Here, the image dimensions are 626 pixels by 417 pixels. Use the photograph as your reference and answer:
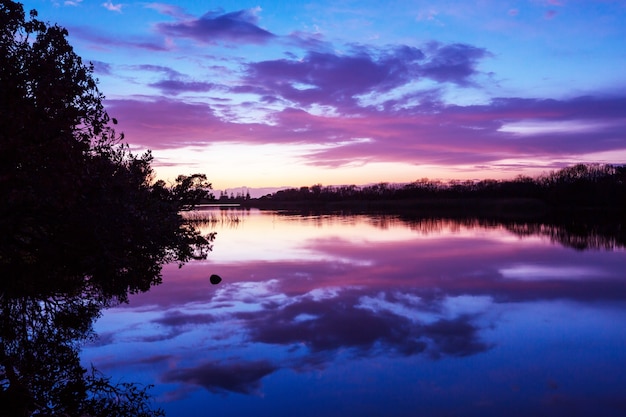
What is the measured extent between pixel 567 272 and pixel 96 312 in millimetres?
26508

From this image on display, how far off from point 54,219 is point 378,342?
33.4 ft

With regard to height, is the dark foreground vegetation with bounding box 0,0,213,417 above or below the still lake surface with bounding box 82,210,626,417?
above

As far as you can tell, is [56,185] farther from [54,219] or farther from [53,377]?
[53,377]

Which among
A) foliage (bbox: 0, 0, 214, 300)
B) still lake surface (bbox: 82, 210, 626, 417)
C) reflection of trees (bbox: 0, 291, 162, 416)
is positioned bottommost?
still lake surface (bbox: 82, 210, 626, 417)

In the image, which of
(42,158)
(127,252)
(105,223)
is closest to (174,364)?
(127,252)

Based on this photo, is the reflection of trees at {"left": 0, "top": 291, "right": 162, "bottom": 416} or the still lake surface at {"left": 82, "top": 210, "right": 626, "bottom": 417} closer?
the reflection of trees at {"left": 0, "top": 291, "right": 162, "bottom": 416}

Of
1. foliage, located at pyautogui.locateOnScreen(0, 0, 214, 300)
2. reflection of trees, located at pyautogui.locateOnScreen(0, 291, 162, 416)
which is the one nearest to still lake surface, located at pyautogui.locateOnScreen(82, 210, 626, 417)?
reflection of trees, located at pyautogui.locateOnScreen(0, 291, 162, 416)

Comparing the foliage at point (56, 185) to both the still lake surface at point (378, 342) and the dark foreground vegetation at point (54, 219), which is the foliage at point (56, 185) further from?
the still lake surface at point (378, 342)

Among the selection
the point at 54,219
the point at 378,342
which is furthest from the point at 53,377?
the point at 378,342

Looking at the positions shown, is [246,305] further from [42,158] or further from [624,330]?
[624,330]

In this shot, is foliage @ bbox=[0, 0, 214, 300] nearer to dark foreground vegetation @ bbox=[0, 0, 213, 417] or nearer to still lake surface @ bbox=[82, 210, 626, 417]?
dark foreground vegetation @ bbox=[0, 0, 213, 417]

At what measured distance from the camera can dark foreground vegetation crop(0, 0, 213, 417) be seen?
10.5 metres

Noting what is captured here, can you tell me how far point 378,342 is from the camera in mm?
15508

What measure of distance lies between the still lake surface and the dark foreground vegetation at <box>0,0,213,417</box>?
4.33 ft
